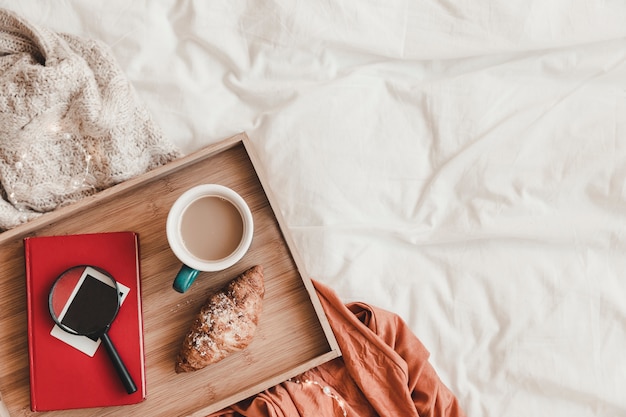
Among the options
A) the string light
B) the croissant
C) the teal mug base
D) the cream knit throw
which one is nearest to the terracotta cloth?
the string light

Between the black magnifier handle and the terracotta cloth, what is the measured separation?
5.3 inches

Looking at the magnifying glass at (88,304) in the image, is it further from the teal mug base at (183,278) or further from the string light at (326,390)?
Result: the string light at (326,390)

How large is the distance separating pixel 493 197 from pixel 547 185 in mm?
91

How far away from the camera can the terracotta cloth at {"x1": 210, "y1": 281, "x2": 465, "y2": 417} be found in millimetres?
899

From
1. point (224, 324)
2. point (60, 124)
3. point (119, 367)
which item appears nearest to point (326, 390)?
point (224, 324)

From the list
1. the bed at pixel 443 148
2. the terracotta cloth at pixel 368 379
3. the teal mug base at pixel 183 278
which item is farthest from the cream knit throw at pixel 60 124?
the terracotta cloth at pixel 368 379

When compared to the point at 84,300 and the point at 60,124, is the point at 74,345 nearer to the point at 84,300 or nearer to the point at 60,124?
the point at 84,300

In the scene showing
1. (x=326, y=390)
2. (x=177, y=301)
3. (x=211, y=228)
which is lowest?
(x=326, y=390)

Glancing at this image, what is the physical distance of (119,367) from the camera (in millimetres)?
826

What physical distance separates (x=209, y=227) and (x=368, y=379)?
0.34m

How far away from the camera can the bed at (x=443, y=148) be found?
0.95 m

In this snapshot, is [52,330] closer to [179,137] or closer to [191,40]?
[179,137]

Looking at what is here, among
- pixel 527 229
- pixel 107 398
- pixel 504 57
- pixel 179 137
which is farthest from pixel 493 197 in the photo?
pixel 107 398

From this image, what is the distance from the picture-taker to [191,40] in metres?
0.97
